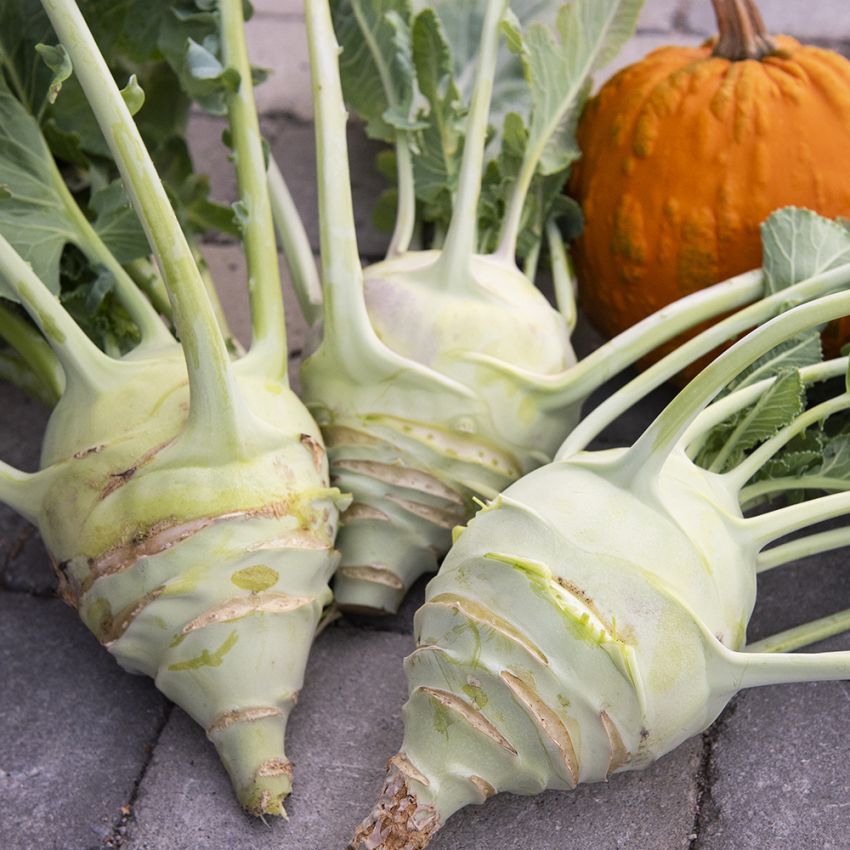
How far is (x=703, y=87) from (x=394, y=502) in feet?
2.60

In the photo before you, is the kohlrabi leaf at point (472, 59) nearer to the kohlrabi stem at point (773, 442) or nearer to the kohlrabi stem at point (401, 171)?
the kohlrabi stem at point (401, 171)

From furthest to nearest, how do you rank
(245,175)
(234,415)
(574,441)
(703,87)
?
(703,87)
(245,175)
(574,441)
(234,415)

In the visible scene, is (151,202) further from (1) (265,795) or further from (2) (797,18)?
(2) (797,18)

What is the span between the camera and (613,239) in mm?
1636

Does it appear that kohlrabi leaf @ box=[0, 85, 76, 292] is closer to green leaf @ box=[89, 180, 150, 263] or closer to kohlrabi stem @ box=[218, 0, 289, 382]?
green leaf @ box=[89, 180, 150, 263]

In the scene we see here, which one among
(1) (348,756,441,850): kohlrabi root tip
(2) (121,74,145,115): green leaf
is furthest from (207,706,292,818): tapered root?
(2) (121,74,145,115): green leaf

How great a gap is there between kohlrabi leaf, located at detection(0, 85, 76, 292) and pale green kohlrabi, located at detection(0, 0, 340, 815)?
0.42 ft

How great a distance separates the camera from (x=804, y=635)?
1236mm

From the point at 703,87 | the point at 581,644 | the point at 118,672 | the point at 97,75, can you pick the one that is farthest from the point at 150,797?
the point at 703,87

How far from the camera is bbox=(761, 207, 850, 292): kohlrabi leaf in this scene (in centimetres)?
141

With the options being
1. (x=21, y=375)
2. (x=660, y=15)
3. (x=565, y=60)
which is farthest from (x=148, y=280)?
(x=660, y=15)

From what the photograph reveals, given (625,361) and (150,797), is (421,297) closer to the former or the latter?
(625,361)

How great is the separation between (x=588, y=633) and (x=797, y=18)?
1.87 m

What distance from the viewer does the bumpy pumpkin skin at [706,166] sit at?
1.52m
